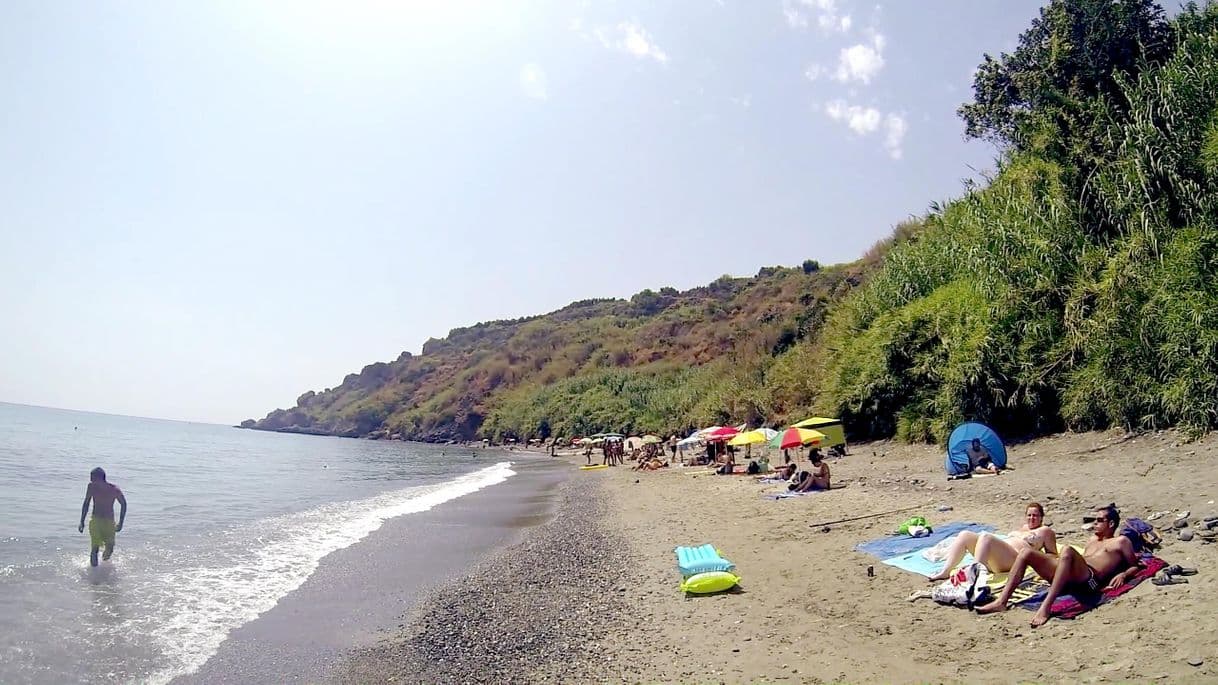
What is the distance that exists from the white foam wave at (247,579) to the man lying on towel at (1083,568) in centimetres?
732

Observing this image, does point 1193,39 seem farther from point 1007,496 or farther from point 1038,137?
point 1007,496

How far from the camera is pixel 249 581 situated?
10219mm

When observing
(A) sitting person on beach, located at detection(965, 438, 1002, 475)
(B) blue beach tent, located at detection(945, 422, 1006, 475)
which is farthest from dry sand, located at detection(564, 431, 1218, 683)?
(A) sitting person on beach, located at detection(965, 438, 1002, 475)

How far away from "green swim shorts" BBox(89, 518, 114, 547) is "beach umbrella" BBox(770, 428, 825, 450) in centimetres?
1396

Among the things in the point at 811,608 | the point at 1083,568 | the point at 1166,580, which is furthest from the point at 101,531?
the point at 1166,580

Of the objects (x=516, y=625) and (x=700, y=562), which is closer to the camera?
(x=516, y=625)

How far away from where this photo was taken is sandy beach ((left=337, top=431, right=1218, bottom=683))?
505 centimetres

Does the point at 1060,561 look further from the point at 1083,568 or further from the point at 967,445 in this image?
the point at 967,445

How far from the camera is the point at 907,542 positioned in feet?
28.3

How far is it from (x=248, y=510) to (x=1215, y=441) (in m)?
19.9

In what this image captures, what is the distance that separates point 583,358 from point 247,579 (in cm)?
7608

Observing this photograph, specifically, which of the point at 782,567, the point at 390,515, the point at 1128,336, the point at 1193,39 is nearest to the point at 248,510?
the point at 390,515

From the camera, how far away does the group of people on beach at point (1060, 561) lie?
555cm

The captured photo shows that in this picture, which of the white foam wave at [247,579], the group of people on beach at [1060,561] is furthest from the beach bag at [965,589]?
the white foam wave at [247,579]
